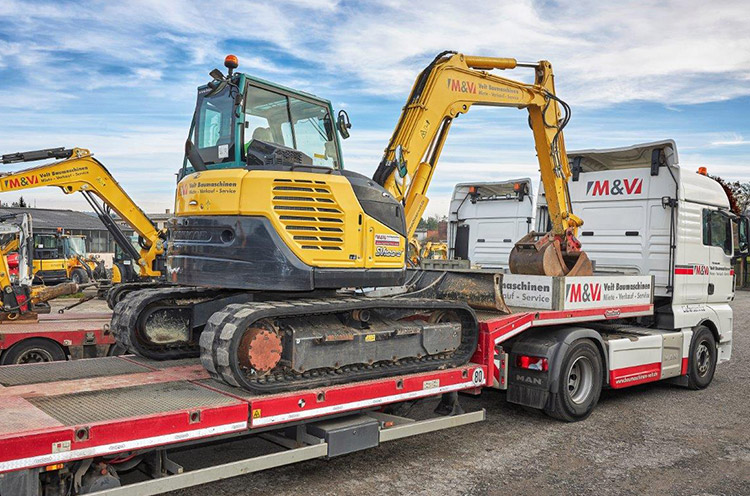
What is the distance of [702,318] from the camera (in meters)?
10.4

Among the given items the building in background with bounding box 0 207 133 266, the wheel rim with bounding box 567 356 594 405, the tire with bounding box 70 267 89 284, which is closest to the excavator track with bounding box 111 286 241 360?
the wheel rim with bounding box 567 356 594 405

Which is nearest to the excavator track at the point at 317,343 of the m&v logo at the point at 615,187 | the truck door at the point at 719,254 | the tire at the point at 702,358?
the m&v logo at the point at 615,187

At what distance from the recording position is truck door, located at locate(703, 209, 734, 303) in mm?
10479

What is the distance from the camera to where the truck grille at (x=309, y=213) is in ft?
19.5

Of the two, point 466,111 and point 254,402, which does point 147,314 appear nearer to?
point 254,402

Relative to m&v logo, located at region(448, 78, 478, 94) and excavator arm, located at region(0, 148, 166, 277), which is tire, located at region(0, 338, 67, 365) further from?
m&v logo, located at region(448, 78, 478, 94)

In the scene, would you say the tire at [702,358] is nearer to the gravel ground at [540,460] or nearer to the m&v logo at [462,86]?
the gravel ground at [540,460]

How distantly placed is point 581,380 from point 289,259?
14.7 feet

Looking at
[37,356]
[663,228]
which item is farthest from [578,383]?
[37,356]

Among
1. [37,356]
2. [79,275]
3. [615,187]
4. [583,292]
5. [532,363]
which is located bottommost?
[37,356]

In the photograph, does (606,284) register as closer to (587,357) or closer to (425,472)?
(587,357)

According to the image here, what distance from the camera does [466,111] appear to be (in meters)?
8.77

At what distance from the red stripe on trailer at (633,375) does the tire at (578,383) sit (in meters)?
0.24

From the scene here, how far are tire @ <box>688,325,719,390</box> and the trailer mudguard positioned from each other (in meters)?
2.67
